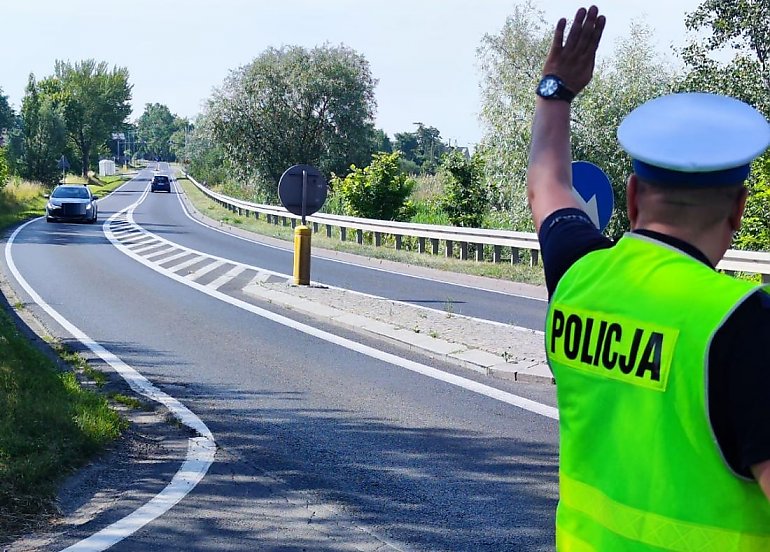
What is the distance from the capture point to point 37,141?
63.4 m

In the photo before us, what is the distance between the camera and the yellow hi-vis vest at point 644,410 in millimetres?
1521

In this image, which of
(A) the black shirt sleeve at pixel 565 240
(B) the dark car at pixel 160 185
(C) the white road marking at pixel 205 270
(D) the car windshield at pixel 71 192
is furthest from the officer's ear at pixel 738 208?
(B) the dark car at pixel 160 185

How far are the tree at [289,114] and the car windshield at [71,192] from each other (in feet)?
64.8

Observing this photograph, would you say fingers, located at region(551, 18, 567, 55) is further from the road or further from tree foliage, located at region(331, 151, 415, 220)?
tree foliage, located at region(331, 151, 415, 220)

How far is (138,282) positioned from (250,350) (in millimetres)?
7318

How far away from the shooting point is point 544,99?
2295mm

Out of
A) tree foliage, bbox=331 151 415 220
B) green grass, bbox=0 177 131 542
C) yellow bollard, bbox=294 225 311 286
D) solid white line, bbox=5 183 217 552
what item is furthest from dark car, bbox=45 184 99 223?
green grass, bbox=0 177 131 542

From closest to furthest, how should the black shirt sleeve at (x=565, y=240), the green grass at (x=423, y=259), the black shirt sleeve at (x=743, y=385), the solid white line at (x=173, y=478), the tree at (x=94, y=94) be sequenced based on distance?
the black shirt sleeve at (x=743, y=385), the black shirt sleeve at (x=565, y=240), the solid white line at (x=173, y=478), the green grass at (x=423, y=259), the tree at (x=94, y=94)

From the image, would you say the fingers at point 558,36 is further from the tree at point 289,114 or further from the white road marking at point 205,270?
the tree at point 289,114

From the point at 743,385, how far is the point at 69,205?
3547cm

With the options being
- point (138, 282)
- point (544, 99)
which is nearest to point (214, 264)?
point (138, 282)

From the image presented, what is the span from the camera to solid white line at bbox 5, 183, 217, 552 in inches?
195

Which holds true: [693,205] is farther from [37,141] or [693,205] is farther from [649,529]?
[37,141]

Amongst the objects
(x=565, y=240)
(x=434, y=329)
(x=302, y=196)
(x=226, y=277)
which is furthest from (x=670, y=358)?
(x=226, y=277)
